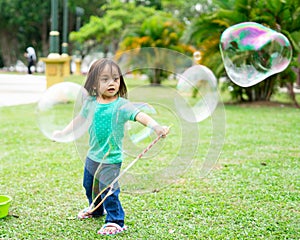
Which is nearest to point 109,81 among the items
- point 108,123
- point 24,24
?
point 108,123

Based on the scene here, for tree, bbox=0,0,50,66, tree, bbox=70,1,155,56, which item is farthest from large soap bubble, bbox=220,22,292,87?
tree, bbox=0,0,50,66

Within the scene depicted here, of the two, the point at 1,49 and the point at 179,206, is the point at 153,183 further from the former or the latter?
the point at 1,49

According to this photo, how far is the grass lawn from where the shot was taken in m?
2.96

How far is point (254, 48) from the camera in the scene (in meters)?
5.04

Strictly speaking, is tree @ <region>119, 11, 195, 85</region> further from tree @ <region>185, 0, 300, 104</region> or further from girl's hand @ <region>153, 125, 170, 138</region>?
girl's hand @ <region>153, 125, 170, 138</region>

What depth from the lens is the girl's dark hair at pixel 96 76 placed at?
2830 mm

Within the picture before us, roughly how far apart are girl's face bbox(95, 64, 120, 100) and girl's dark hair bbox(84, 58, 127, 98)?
2 cm

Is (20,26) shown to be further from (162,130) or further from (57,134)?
(162,130)

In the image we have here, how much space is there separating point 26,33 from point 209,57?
1046 inches

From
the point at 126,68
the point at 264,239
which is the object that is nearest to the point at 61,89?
the point at 126,68

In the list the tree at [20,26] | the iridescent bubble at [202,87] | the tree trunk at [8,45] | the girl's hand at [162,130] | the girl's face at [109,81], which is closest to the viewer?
the girl's hand at [162,130]

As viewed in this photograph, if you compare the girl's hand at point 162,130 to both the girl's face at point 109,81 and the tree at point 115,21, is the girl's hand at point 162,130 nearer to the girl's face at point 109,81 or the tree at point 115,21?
the girl's face at point 109,81

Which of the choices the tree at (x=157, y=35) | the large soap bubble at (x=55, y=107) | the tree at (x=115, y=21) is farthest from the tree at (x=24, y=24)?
the large soap bubble at (x=55, y=107)

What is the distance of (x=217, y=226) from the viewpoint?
3041mm
